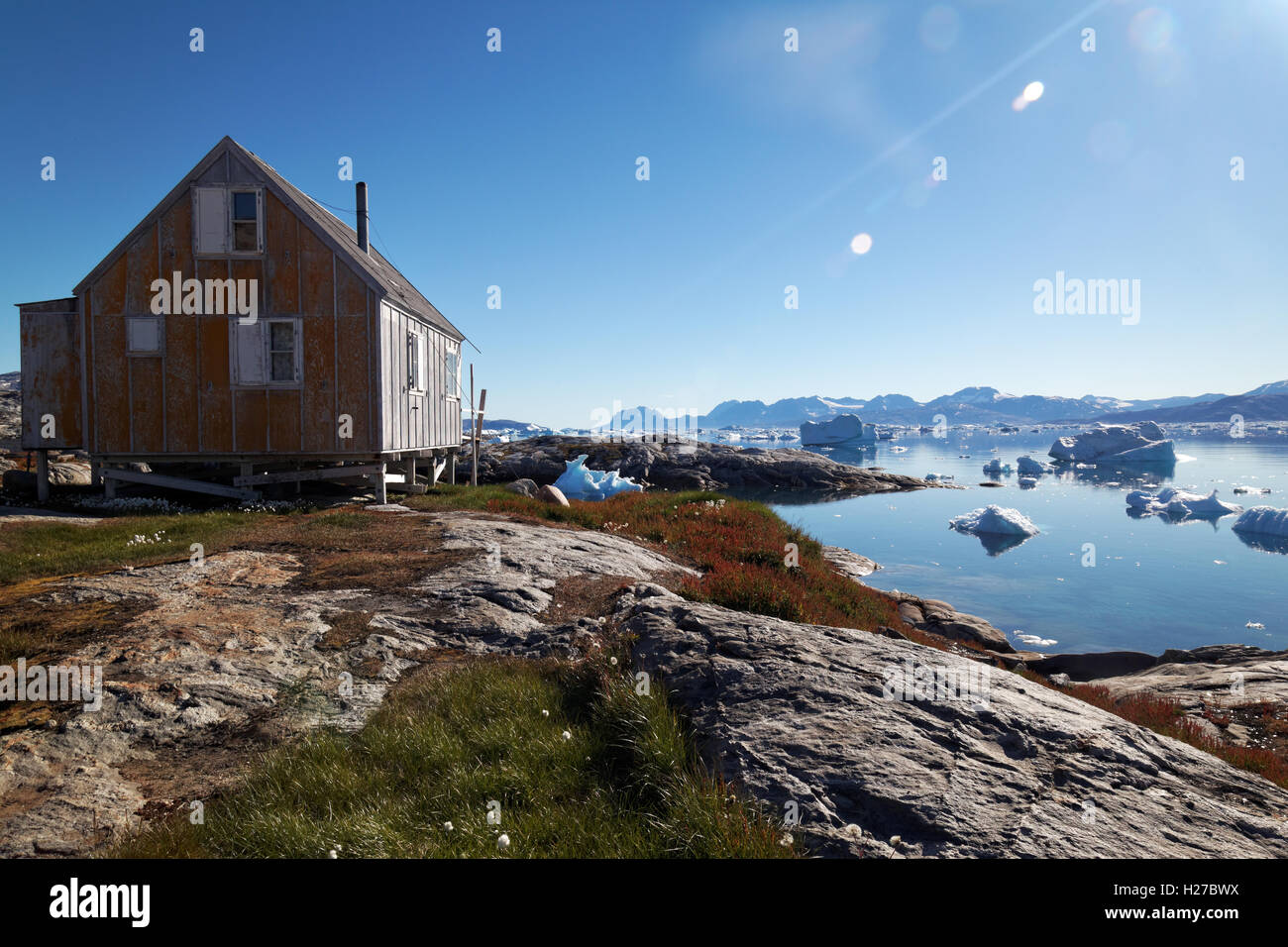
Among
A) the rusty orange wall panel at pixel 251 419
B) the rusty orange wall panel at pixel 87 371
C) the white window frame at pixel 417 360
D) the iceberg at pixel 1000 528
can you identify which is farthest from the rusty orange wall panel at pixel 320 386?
the iceberg at pixel 1000 528

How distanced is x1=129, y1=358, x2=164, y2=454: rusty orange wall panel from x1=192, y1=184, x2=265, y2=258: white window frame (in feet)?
12.0

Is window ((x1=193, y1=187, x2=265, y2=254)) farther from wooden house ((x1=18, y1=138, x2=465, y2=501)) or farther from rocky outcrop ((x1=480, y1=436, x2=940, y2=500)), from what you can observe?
rocky outcrop ((x1=480, y1=436, x2=940, y2=500))

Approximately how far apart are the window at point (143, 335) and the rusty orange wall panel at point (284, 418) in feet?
10.4

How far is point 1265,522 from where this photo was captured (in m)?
32.5

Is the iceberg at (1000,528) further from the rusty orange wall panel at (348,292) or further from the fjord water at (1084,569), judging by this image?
the rusty orange wall panel at (348,292)

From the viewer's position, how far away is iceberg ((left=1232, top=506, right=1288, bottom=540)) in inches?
1242

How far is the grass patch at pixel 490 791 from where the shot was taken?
3.49 meters

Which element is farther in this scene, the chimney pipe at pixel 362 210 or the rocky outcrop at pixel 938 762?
the chimney pipe at pixel 362 210

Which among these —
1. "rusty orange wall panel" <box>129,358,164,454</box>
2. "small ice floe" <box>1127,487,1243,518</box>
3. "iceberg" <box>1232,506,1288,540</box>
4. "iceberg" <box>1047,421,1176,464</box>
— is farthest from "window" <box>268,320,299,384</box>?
"iceberg" <box>1047,421,1176,464</box>
